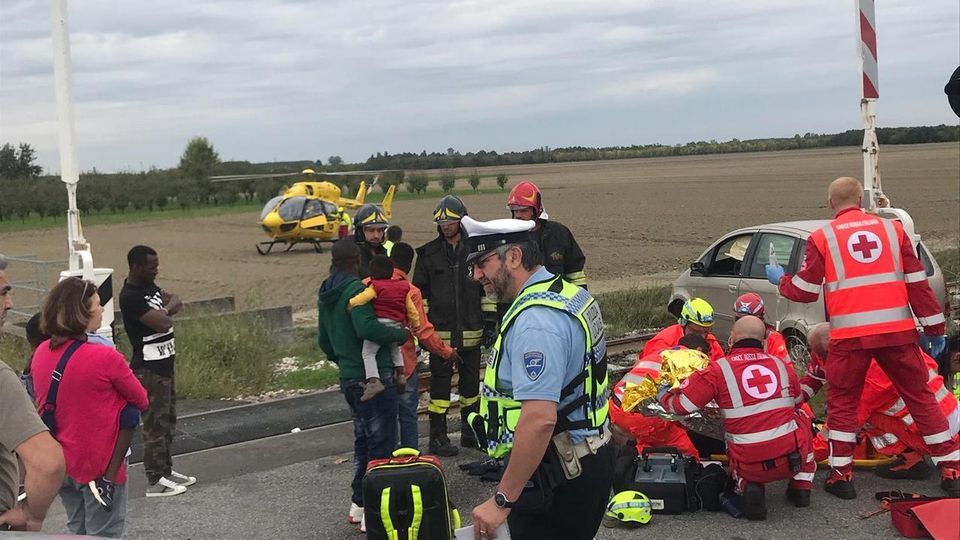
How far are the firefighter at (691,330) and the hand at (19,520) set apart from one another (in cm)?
450

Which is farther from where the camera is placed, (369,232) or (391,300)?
(369,232)

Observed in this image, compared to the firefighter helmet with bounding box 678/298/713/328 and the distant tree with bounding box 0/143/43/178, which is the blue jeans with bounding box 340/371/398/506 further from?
the distant tree with bounding box 0/143/43/178

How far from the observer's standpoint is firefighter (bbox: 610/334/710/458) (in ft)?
21.9

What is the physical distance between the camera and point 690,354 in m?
6.64

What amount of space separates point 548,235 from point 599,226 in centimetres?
3067

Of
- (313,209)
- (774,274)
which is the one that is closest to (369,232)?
(774,274)

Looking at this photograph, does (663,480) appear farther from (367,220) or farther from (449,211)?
(367,220)

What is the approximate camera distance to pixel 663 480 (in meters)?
6.07

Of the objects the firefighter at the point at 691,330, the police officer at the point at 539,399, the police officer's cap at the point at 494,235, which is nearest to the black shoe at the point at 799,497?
the firefighter at the point at 691,330

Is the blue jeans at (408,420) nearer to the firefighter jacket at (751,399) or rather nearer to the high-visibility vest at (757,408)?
the firefighter jacket at (751,399)

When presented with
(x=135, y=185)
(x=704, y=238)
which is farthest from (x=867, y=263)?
(x=135, y=185)

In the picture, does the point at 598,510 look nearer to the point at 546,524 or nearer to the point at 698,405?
the point at 546,524

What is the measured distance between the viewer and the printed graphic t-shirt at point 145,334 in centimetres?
655

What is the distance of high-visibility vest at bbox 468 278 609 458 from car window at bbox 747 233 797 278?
253 inches
